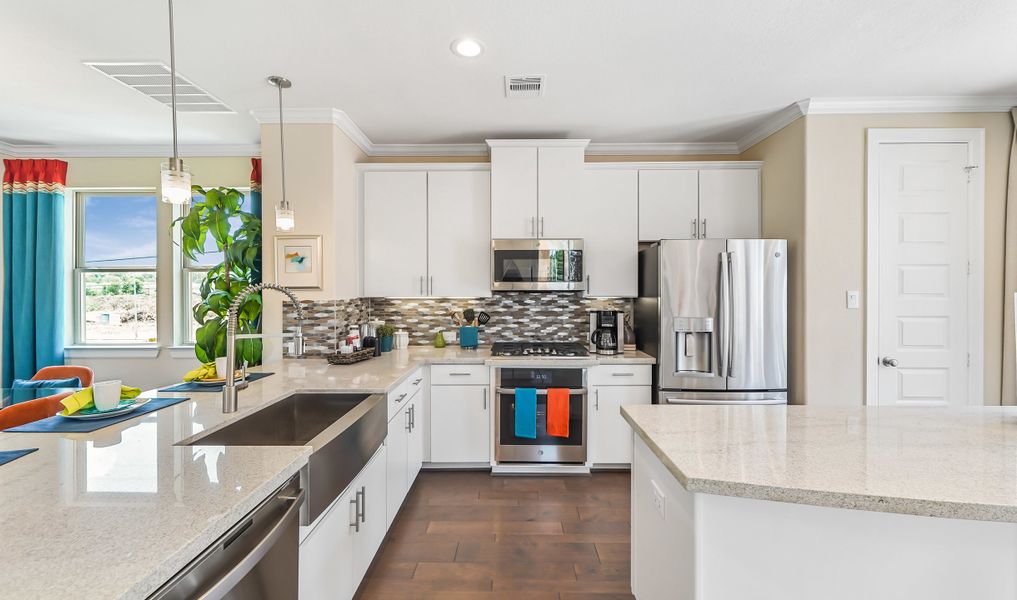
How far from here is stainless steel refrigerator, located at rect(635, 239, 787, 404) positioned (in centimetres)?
299

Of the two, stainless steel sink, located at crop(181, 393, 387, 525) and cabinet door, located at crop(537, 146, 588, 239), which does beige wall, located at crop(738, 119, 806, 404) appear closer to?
cabinet door, located at crop(537, 146, 588, 239)

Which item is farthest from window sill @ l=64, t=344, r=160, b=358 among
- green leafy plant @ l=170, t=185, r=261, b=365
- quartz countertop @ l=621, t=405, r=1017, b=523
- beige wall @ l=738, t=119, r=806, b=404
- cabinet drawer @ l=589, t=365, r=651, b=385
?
beige wall @ l=738, t=119, r=806, b=404

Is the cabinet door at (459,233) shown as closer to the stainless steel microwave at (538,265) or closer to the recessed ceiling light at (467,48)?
the stainless steel microwave at (538,265)

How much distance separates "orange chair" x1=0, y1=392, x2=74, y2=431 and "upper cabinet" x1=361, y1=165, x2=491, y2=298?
1.87 meters

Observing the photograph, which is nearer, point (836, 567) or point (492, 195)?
point (836, 567)

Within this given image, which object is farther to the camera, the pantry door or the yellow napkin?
the pantry door

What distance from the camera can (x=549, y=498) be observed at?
2900 mm

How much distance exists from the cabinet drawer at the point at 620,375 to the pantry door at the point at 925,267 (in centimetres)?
145

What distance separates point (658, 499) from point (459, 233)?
8.49 ft

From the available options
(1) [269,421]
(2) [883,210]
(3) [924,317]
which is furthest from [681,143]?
(1) [269,421]

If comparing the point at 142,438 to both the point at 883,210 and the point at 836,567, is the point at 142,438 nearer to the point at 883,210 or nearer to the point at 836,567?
the point at 836,567

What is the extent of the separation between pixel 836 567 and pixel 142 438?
2.03 m

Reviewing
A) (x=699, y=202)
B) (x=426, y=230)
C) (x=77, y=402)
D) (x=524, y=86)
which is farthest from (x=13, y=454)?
(x=699, y=202)

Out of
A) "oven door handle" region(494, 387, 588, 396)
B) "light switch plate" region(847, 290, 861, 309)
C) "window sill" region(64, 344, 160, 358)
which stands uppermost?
"light switch plate" region(847, 290, 861, 309)
